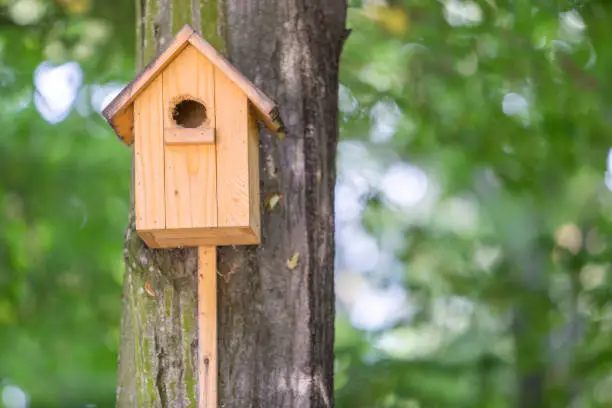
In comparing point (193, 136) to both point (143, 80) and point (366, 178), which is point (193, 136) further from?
point (366, 178)

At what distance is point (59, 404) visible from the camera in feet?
15.9

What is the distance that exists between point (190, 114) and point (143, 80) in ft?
0.71

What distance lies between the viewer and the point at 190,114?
2.28 m

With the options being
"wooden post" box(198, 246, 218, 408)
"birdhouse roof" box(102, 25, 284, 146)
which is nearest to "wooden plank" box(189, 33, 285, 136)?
"birdhouse roof" box(102, 25, 284, 146)

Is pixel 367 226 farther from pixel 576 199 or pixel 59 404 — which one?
pixel 576 199

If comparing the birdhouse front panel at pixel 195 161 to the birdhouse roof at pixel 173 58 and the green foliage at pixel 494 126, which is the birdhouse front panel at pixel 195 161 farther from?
the green foliage at pixel 494 126

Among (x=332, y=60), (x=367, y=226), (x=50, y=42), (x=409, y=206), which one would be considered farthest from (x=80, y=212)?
(x=409, y=206)

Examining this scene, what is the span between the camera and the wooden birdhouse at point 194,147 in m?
2.05

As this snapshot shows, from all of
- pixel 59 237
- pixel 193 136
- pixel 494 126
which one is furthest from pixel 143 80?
pixel 59 237

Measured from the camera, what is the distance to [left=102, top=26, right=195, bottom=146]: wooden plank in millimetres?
2070

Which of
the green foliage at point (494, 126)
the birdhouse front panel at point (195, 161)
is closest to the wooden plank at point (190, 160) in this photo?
the birdhouse front panel at point (195, 161)

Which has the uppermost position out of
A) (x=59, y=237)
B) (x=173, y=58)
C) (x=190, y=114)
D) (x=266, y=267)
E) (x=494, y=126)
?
(x=494, y=126)

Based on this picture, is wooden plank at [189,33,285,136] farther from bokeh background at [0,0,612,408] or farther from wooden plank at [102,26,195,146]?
bokeh background at [0,0,612,408]

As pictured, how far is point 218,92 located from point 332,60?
0.48 metres
